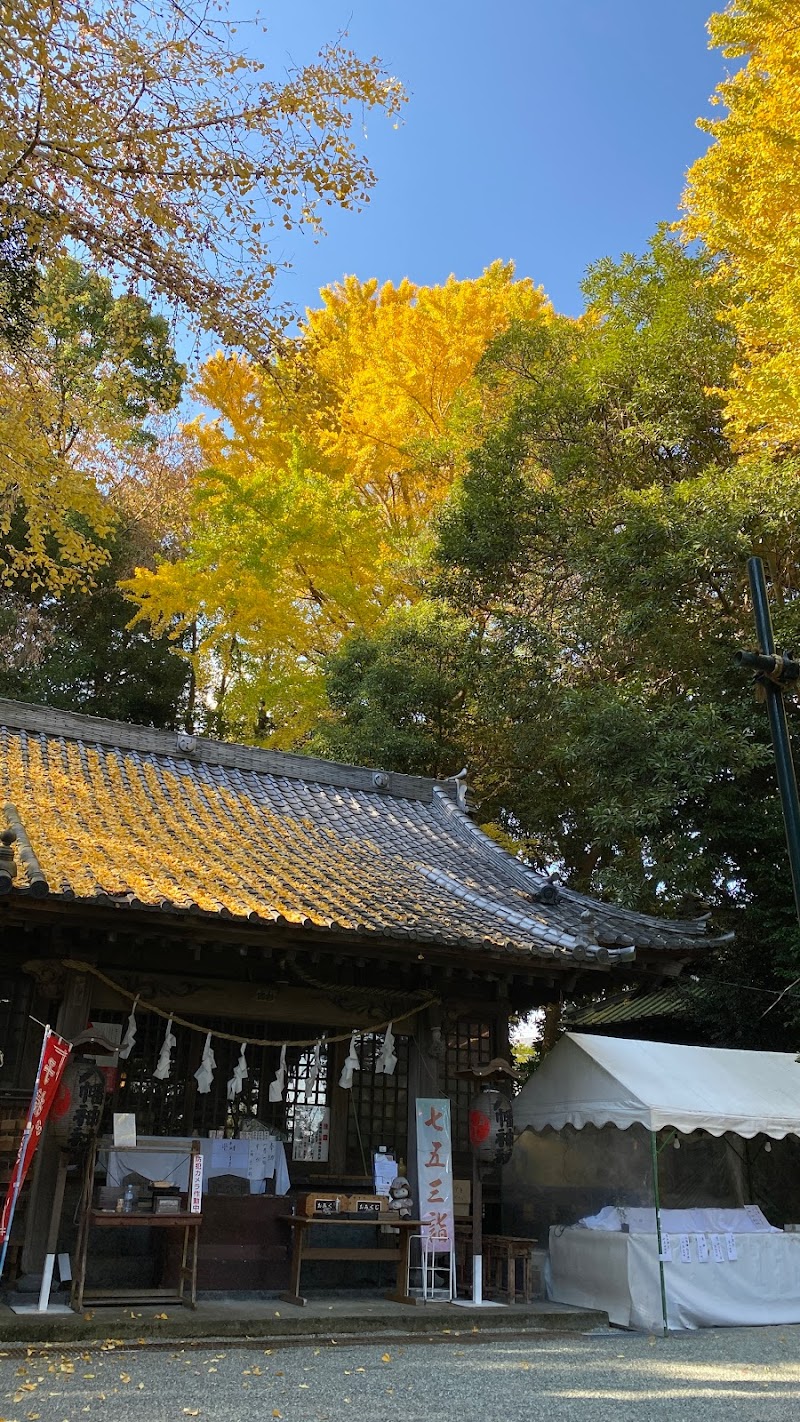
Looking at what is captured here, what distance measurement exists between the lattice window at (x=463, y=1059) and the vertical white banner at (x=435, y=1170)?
0.64 m

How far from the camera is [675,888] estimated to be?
13.6 meters

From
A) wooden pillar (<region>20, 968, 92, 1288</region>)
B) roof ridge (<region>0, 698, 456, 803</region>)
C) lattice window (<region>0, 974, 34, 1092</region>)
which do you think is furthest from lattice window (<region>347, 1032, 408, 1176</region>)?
roof ridge (<region>0, 698, 456, 803</region>)

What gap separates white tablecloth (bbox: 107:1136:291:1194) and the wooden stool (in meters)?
2.22

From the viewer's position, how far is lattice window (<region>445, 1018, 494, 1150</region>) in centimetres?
1032

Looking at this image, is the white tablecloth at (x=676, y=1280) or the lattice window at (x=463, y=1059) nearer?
the white tablecloth at (x=676, y=1280)

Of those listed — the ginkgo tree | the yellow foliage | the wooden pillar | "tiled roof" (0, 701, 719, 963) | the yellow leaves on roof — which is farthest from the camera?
the ginkgo tree

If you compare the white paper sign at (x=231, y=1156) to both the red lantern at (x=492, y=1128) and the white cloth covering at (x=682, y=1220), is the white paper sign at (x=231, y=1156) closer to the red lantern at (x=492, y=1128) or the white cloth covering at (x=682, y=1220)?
the red lantern at (x=492, y=1128)

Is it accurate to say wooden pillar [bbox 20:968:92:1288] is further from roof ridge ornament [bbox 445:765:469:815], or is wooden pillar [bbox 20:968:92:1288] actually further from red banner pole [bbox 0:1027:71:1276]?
roof ridge ornament [bbox 445:765:469:815]

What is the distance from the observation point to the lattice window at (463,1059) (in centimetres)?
1032

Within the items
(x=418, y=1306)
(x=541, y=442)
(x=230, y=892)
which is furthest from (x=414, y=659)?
(x=418, y=1306)

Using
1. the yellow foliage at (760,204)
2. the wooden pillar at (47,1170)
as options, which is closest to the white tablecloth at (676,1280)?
the wooden pillar at (47,1170)

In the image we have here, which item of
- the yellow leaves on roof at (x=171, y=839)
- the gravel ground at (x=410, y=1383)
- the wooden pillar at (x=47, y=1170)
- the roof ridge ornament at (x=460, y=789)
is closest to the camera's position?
the gravel ground at (x=410, y=1383)

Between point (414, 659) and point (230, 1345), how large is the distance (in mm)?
12589

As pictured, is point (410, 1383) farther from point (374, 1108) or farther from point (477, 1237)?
point (374, 1108)
